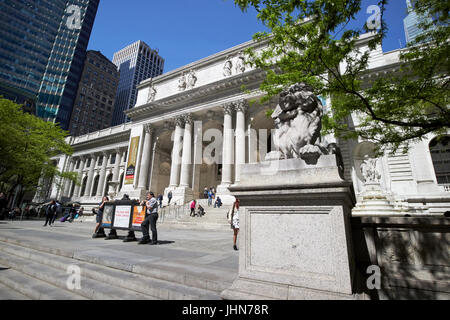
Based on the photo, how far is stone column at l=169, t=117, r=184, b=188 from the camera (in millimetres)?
27580

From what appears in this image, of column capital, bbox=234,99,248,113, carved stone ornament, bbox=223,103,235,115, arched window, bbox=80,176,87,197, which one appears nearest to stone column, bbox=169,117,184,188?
carved stone ornament, bbox=223,103,235,115

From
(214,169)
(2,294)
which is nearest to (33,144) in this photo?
(214,169)

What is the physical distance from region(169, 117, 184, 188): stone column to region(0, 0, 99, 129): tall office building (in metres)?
57.3

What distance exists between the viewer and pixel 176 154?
93.4 ft

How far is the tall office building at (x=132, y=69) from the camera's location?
113m

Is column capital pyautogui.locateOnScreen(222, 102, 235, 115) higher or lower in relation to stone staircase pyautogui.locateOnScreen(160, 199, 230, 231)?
higher

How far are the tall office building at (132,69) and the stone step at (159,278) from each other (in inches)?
4562

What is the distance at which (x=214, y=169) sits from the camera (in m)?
33.2

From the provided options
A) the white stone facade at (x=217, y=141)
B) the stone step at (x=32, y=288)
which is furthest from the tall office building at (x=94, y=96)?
the stone step at (x=32, y=288)

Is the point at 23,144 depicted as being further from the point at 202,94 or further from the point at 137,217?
the point at 137,217

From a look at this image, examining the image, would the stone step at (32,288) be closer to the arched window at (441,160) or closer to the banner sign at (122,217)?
the banner sign at (122,217)

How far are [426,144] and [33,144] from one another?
40.5m

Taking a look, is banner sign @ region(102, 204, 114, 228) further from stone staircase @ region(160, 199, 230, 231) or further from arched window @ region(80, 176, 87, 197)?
arched window @ region(80, 176, 87, 197)
